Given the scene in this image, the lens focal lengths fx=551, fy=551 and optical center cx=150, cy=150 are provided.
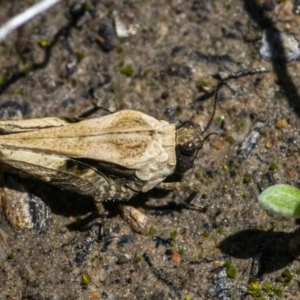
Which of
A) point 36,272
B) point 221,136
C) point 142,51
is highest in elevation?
point 142,51

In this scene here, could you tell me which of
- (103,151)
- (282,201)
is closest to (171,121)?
(103,151)

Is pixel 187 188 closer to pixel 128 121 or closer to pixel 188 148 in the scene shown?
pixel 188 148

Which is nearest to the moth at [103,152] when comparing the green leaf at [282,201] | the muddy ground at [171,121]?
the muddy ground at [171,121]

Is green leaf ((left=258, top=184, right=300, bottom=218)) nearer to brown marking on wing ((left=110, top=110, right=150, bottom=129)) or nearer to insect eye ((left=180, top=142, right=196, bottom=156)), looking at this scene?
insect eye ((left=180, top=142, right=196, bottom=156))

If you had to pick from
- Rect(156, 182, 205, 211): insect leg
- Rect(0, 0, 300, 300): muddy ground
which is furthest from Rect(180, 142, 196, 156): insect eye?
Rect(0, 0, 300, 300): muddy ground

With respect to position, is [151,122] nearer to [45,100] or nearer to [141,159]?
[141,159]

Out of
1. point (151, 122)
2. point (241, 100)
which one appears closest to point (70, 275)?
point (151, 122)

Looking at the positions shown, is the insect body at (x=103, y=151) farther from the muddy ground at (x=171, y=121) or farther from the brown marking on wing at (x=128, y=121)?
the muddy ground at (x=171, y=121)
